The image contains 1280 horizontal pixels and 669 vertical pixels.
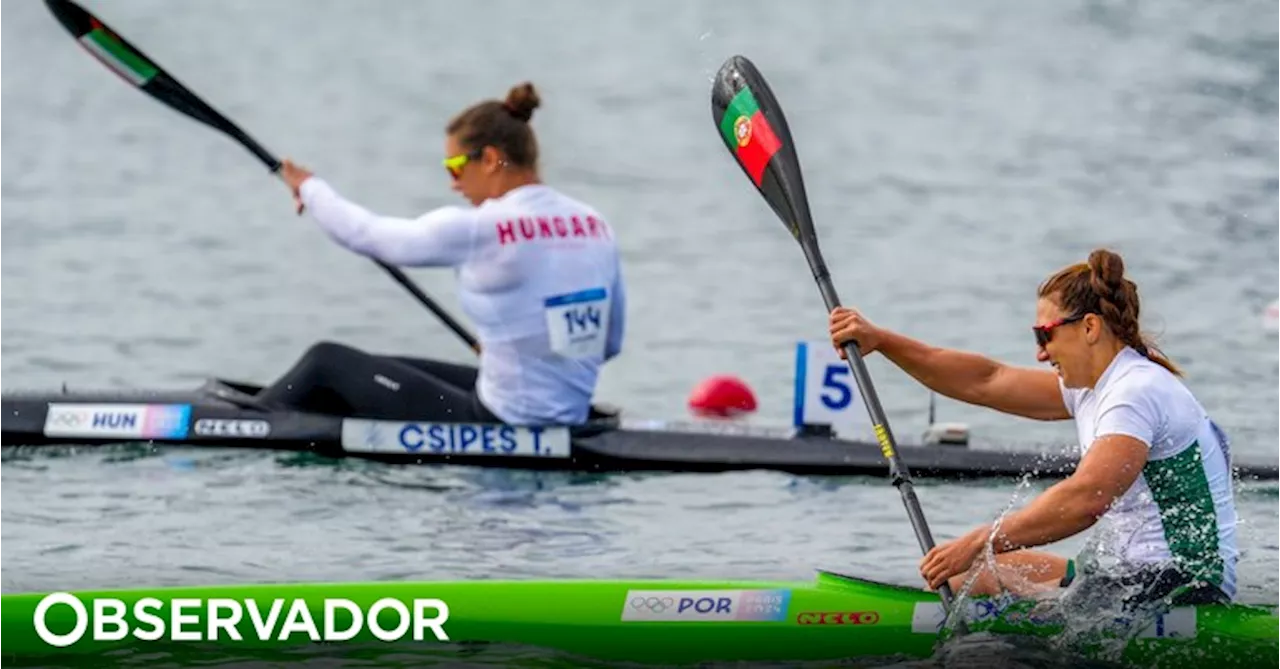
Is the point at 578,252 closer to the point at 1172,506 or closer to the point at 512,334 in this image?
the point at 512,334

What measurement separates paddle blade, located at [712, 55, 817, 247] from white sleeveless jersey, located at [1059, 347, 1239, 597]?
5.72 ft

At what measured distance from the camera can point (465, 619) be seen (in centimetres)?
848

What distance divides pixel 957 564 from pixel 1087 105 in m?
21.8

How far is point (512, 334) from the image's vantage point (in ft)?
38.2

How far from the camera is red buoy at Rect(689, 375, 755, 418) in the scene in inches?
534

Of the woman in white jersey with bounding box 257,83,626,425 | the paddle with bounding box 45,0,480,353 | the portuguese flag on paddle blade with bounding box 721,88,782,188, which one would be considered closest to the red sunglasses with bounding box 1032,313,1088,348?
the portuguese flag on paddle blade with bounding box 721,88,782,188

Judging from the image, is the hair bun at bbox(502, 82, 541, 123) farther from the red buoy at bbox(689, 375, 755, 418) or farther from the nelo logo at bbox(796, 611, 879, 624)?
the nelo logo at bbox(796, 611, 879, 624)

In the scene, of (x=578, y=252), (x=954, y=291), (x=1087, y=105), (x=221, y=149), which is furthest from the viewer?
(x=1087, y=105)

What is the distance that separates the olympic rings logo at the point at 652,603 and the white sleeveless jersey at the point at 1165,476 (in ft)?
4.66

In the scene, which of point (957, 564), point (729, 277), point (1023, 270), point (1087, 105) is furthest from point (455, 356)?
point (1087, 105)

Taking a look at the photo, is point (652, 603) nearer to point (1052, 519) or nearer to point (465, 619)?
point (465, 619)

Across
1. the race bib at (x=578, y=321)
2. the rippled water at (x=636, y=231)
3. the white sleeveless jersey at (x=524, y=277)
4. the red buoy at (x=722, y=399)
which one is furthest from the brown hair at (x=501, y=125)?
the red buoy at (x=722, y=399)

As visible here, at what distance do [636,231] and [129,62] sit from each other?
28.9 feet
